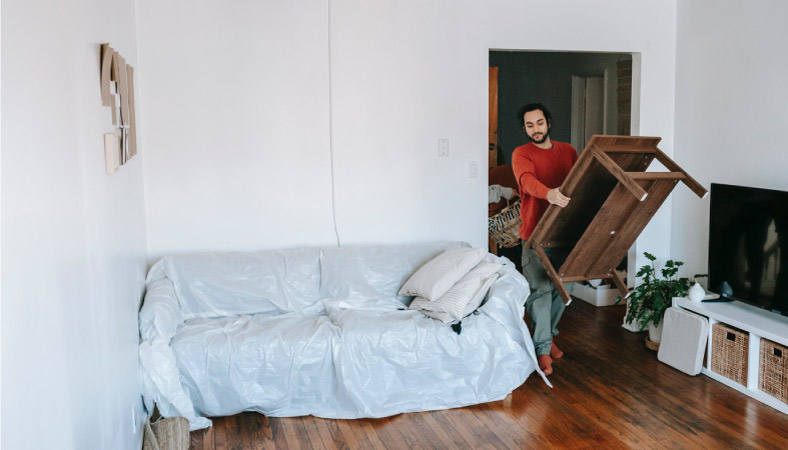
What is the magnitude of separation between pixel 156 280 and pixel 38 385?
264 centimetres

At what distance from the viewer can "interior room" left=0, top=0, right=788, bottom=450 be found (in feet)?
11.1

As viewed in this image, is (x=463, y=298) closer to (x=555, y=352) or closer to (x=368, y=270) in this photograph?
(x=368, y=270)

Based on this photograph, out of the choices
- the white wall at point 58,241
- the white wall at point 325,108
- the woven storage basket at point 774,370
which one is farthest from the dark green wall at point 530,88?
the white wall at point 58,241

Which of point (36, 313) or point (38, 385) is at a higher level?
point (36, 313)

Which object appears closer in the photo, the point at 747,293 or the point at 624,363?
the point at 747,293

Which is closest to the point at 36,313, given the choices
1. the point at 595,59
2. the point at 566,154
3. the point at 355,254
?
the point at 355,254

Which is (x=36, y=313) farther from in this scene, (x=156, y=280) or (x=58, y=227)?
(x=156, y=280)

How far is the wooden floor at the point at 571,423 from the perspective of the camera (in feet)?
10.6

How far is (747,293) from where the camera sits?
153 inches

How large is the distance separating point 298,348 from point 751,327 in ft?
7.77

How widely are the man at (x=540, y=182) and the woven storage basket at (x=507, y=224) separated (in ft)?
3.91

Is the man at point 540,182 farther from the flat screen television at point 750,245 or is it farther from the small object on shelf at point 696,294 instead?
the flat screen television at point 750,245

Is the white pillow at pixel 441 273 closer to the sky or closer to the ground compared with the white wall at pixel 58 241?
closer to the ground

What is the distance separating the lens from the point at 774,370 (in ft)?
11.6
